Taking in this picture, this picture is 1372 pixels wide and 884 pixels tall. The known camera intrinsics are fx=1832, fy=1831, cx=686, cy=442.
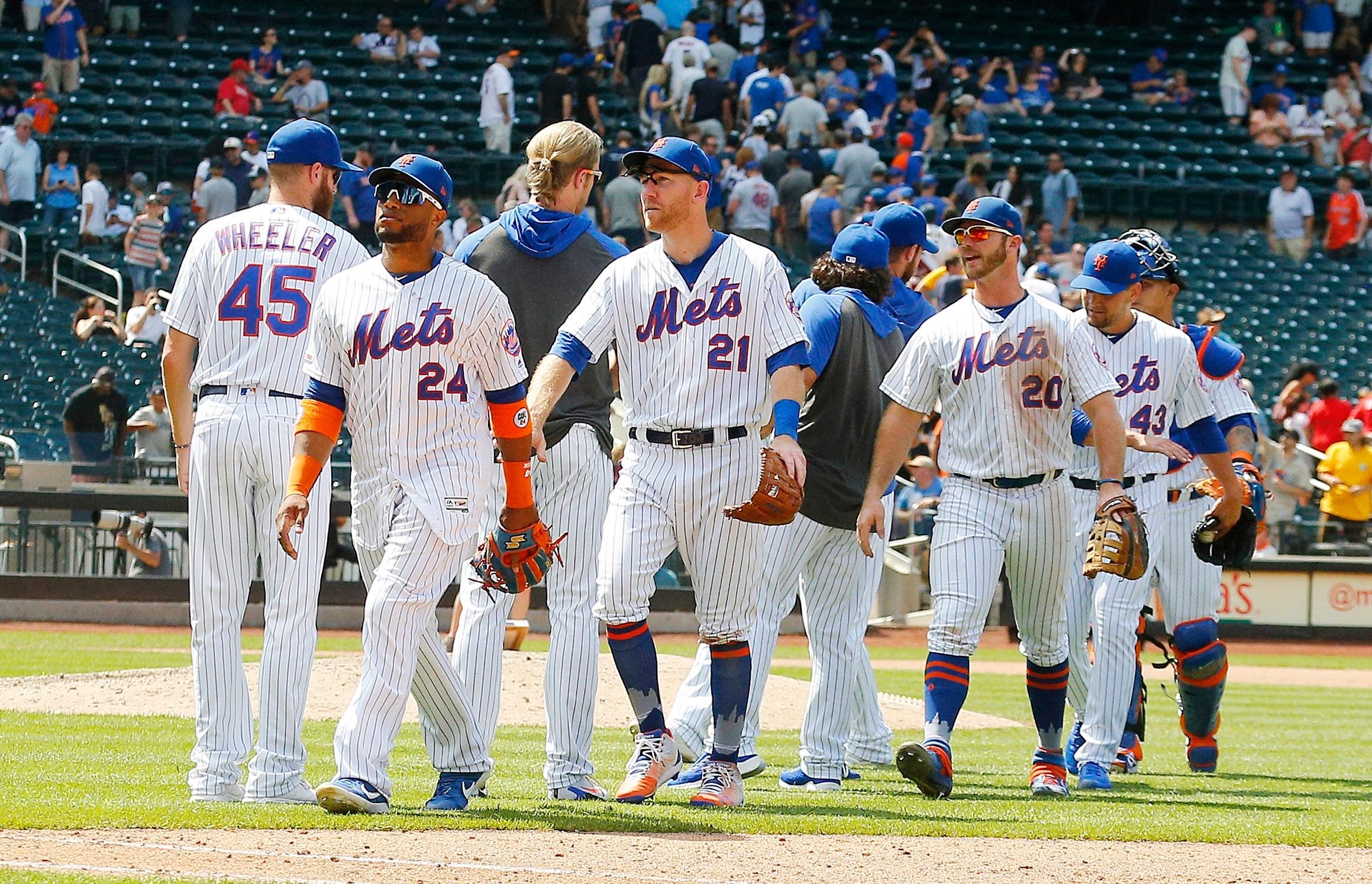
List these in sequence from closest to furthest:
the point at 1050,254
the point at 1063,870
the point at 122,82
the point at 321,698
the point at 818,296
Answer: the point at 1063,870, the point at 818,296, the point at 321,698, the point at 1050,254, the point at 122,82

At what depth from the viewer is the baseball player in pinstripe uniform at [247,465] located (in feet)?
18.7

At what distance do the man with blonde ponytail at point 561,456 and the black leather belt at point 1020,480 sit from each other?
1350 millimetres

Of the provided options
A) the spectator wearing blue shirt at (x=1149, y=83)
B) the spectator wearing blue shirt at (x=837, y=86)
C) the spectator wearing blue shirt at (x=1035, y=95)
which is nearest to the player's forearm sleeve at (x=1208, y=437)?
the spectator wearing blue shirt at (x=837, y=86)

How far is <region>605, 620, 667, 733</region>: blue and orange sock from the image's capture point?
585cm

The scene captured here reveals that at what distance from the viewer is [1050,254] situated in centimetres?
1981

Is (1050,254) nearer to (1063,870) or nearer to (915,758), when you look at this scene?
(915,758)

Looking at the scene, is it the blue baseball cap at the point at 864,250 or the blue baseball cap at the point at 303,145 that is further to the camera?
the blue baseball cap at the point at 864,250

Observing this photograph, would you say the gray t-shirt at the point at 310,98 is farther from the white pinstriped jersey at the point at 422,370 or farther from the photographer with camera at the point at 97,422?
the white pinstriped jersey at the point at 422,370

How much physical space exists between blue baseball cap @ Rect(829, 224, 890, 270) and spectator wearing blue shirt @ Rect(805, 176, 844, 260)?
40.0 ft

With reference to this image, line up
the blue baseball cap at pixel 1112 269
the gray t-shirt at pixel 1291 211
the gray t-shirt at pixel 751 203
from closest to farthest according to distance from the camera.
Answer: the blue baseball cap at pixel 1112 269, the gray t-shirt at pixel 751 203, the gray t-shirt at pixel 1291 211

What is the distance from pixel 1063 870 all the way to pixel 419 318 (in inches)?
92.9

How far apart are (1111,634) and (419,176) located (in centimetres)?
350

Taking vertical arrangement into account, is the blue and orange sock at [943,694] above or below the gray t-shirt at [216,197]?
below

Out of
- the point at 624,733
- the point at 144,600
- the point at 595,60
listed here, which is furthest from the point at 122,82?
the point at 624,733
